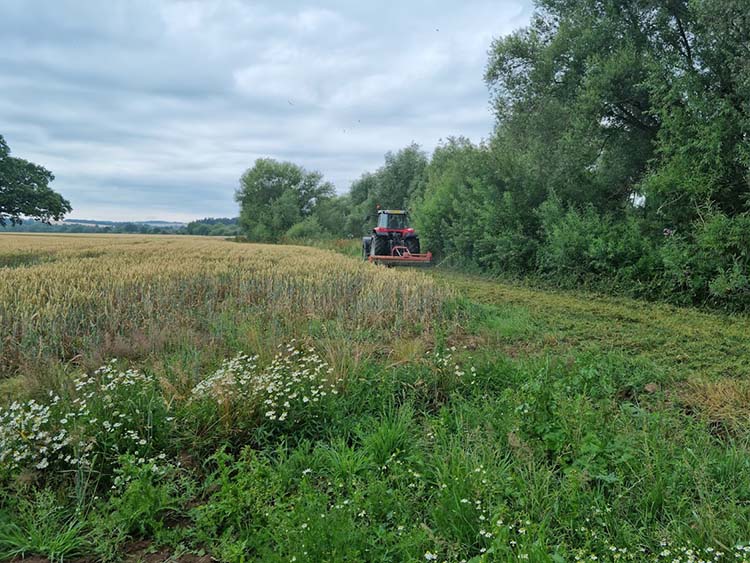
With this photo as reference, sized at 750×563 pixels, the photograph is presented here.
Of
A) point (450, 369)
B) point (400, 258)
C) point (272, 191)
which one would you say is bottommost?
point (450, 369)

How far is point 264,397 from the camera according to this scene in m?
3.60

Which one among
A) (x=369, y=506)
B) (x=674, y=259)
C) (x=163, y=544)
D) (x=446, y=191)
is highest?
(x=446, y=191)

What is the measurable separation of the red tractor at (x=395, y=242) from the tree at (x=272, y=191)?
1229 inches

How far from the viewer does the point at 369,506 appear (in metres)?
2.48

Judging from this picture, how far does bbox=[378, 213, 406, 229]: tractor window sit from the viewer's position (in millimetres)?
18253

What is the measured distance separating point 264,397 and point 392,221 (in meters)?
15.3

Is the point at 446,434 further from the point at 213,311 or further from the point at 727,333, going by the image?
the point at 727,333

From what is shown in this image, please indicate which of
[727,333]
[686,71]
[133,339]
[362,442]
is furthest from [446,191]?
[362,442]

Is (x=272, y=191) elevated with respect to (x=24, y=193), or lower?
elevated

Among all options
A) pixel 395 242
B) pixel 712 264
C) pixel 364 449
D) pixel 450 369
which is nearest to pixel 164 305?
pixel 450 369

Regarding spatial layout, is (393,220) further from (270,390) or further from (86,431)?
(86,431)

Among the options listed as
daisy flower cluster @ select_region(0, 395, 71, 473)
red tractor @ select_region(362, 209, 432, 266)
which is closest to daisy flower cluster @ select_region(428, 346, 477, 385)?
daisy flower cluster @ select_region(0, 395, 71, 473)

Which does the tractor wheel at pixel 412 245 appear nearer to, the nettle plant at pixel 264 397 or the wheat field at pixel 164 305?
the wheat field at pixel 164 305

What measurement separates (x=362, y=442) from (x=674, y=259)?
30.8ft
